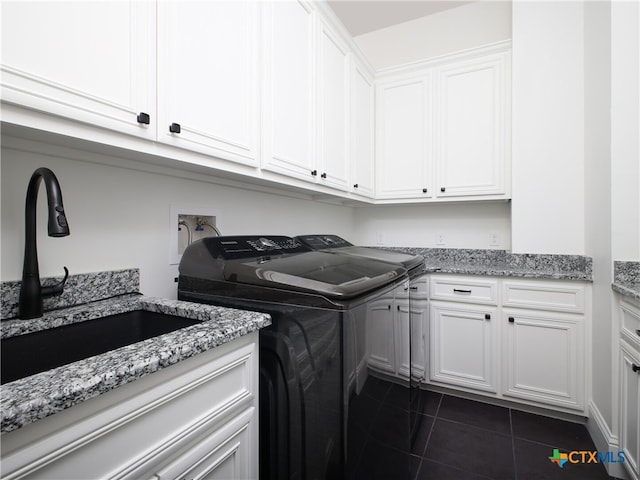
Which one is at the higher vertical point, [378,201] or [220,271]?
[378,201]

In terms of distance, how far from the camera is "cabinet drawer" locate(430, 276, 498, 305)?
2203mm

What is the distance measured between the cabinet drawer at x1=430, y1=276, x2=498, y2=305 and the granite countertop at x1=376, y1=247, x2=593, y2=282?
0.20ft

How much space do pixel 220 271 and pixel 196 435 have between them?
1.81ft

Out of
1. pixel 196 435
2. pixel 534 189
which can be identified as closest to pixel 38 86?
pixel 196 435

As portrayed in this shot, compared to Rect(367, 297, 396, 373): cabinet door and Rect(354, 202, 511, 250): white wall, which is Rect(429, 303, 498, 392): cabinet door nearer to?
Rect(354, 202, 511, 250): white wall

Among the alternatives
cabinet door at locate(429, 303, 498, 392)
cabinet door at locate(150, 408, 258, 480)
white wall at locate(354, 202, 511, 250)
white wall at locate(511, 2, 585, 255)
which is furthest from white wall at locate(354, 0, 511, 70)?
cabinet door at locate(150, 408, 258, 480)

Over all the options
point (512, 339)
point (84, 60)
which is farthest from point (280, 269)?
point (512, 339)

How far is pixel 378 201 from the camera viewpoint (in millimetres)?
A: 2822

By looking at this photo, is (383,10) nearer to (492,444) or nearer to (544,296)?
(544,296)

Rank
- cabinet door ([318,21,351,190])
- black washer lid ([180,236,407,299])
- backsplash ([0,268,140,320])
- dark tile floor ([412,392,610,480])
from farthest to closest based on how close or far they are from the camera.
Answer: cabinet door ([318,21,351,190]) < dark tile floor ([412,392,610,480]) < black washer lid ([180,236,407,299]) < backsplash ([0,268,140,320])

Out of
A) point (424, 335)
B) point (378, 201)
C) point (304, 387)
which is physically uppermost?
point (378, 201)

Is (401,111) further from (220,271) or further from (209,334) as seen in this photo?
(209,334)

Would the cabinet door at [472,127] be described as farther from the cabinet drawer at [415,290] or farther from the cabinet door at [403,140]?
the cabinet drawer at [415,290]

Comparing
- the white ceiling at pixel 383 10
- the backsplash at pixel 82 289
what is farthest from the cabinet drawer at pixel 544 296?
the white ceiling at pixel 383 10
